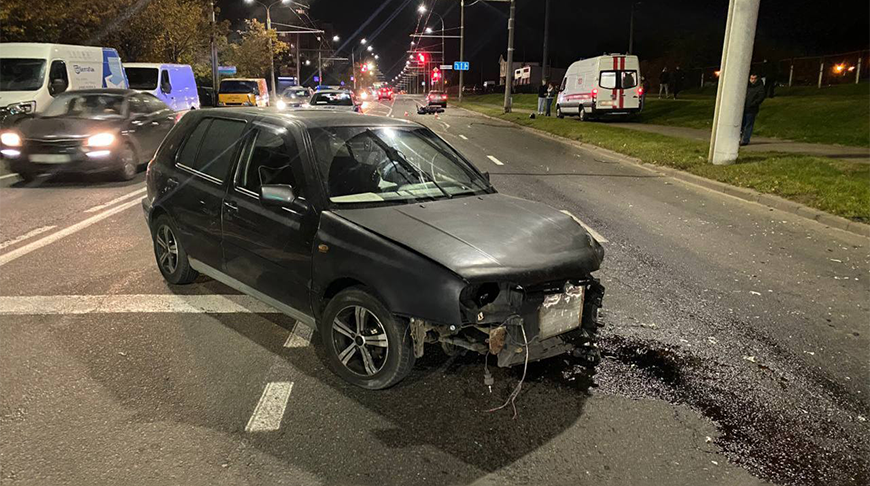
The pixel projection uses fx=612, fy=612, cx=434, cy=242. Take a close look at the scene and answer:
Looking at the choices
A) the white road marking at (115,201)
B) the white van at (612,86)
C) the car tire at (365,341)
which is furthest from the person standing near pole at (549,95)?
the car tire at (365,341)

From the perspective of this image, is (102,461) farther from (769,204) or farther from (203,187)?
(769,204)

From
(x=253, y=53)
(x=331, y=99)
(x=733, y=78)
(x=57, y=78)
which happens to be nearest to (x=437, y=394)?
(x=733, y=78)

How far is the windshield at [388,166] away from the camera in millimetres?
4090

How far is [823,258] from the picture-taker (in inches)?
264

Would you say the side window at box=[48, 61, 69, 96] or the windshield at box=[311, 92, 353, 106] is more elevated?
the side window at box=[48, 61, 69, 96]

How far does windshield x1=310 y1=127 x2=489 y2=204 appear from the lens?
4.09 meters

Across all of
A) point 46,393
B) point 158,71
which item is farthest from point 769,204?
point 158,71

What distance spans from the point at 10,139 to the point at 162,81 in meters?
10.0

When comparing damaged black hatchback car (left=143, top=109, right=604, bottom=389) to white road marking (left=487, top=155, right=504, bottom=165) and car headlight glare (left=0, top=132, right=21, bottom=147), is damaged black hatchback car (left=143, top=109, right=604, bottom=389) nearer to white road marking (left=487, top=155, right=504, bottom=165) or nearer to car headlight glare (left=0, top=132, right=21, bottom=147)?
car headlight glare (left=0, top=132, right=21, bottom=147)

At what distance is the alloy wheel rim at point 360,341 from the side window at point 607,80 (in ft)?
86.0

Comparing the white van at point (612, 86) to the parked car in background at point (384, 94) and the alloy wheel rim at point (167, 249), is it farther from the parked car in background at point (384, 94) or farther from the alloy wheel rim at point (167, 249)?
the parked car in background at point (384, 94)

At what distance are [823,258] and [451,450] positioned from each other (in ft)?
18.4

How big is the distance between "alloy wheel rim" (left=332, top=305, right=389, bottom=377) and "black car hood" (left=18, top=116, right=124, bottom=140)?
9376 mm

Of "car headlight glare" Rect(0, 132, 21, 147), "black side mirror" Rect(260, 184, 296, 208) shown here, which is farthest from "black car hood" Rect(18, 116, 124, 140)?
"black side mirror" Rect(260, 184, 296, 208)
